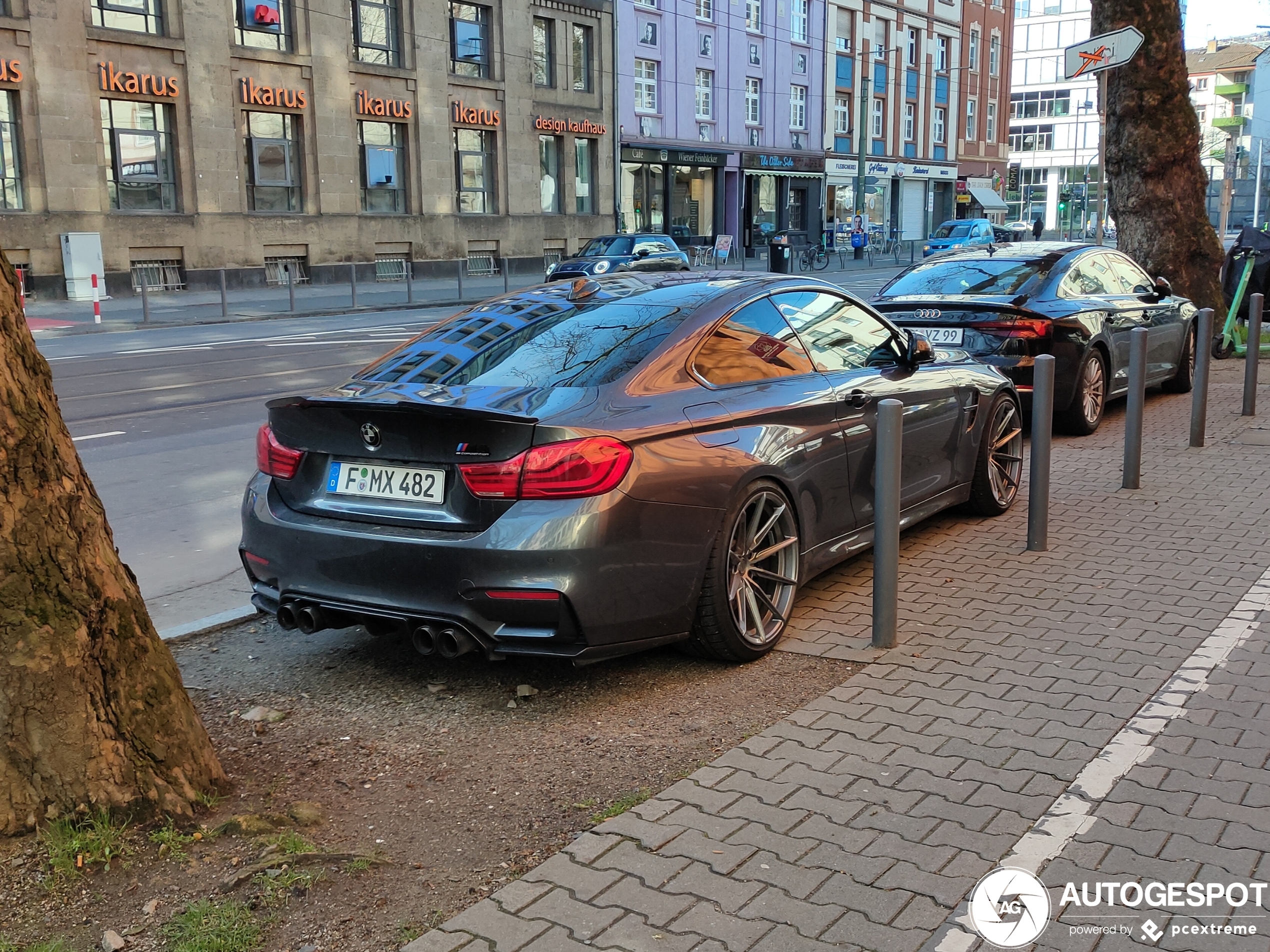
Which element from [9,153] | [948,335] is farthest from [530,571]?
[9,153]

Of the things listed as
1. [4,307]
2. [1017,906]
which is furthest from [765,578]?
[4,307]

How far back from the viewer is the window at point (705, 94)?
159ft

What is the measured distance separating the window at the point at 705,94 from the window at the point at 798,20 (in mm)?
6873

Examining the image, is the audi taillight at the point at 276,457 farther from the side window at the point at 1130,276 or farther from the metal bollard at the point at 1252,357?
the side window at the point at 1130,276

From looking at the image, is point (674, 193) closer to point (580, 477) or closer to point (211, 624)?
point (211, 624)

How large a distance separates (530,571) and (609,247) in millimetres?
25132

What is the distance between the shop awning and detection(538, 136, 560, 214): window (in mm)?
35661

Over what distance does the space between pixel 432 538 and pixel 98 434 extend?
757cm

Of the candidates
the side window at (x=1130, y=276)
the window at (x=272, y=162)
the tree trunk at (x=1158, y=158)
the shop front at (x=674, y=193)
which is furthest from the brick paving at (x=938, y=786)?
the shop front at (x=674, y=193)

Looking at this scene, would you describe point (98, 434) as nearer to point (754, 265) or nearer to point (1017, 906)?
point (1017, 906)

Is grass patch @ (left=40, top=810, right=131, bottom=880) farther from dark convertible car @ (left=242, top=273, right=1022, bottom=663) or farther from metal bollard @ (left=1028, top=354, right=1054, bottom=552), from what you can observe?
metal bollard @ (left=1028, top=354, right=1054, bottom=552)

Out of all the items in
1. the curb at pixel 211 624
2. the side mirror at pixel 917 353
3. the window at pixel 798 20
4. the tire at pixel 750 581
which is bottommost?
Result: the curb at pixel 211 624

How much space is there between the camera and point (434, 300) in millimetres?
29359

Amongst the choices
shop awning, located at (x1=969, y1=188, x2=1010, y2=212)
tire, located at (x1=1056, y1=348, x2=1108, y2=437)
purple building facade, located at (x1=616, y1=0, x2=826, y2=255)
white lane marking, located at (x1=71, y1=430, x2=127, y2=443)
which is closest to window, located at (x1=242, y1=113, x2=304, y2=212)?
purple building facade, located at (x1=616, y1=0, x2=826, y2=255)
